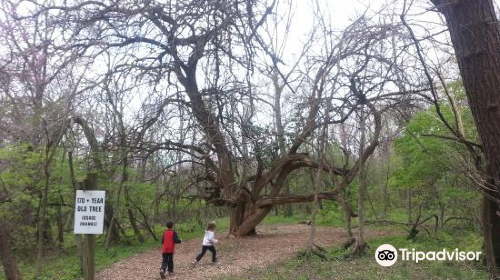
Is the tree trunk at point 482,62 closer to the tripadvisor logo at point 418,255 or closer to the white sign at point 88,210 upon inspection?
the white sign at point 88,210

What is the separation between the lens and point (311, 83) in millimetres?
9875

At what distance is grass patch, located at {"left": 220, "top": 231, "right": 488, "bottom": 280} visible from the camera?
7766mm

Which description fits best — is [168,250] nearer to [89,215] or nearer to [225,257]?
[225,257]

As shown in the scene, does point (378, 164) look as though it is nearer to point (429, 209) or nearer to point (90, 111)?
point (429, 209)

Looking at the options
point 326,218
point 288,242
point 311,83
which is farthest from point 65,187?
point 326,218

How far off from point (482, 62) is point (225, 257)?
9.44m

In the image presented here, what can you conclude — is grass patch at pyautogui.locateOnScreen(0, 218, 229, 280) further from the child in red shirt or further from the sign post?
the sign post

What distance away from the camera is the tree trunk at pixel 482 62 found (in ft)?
12.7

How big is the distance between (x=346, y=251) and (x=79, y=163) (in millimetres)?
7994

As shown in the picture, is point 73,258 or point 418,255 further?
point 73,258

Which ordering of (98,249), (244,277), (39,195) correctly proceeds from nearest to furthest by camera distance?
1. (244,277)
2. (39,195)
3. (98,249)

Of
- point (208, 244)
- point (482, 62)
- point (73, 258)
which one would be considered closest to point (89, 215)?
point (482, 62)

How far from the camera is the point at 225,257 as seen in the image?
12.1 m

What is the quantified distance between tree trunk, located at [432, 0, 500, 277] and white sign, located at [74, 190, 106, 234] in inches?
179
